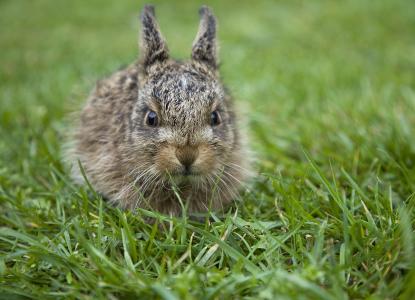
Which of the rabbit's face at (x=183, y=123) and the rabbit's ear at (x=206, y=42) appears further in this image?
the rabbit's ear at (x=206, y=42)

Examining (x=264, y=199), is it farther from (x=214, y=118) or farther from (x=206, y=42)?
(x=206, y=42)

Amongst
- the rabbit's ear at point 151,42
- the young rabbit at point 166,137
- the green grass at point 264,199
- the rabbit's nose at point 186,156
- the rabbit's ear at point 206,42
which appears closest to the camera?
the green grass at point 264,199

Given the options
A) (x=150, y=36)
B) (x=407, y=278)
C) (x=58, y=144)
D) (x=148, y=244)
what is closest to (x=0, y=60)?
(x=58, y=144)

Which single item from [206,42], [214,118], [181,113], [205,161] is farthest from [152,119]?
[206,42]

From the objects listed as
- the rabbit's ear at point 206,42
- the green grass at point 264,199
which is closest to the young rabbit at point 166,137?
the rabbit's ear at point 206,42

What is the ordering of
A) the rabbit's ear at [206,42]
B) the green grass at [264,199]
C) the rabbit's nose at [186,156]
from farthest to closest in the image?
1. the rabbit's ear at [206,42]
2. the rabbit's nose at [186,156]
3. the green grass at [264,199]

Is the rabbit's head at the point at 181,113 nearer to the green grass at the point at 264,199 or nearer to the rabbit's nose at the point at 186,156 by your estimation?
the rabbit's nose at the point at 186,156

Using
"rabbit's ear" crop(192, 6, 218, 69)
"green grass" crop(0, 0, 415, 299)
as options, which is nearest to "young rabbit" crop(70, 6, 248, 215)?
"rabbit's ear" crop(192, 6, 218, 69)
